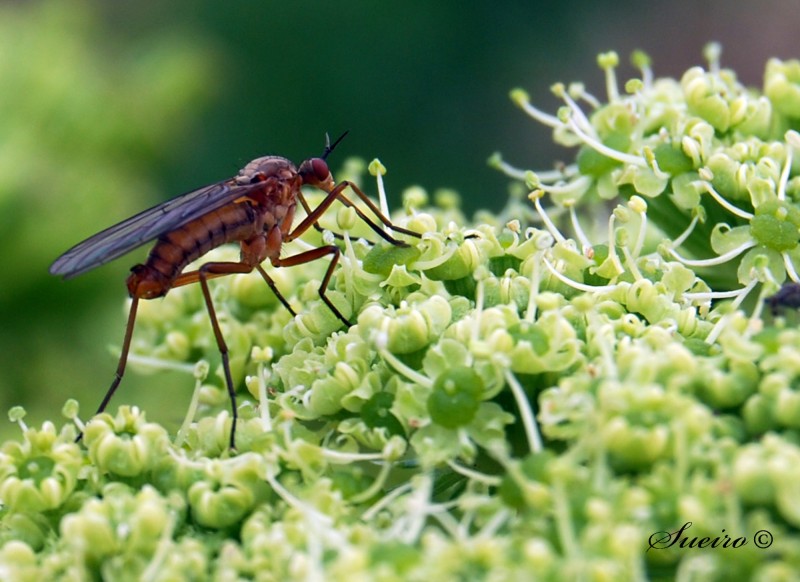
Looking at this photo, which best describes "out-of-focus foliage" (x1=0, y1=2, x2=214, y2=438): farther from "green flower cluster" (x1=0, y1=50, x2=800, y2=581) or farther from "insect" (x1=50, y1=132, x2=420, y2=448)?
"green flower cluster" (x1=0, y1=50, x2=800, y2=581)

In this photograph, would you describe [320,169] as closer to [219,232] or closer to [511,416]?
[219,232]

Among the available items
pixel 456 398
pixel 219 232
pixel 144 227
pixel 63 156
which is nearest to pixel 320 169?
pixel 219 232

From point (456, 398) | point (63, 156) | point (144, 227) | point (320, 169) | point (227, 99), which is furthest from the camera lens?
point (227, 99)

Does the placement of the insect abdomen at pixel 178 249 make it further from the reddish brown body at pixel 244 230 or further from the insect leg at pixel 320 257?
the insect leg at pixel 320 257

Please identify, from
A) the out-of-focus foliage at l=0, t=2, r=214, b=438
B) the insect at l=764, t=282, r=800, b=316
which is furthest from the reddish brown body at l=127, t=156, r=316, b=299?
the insect at l=764, t=282, r=800, b=316

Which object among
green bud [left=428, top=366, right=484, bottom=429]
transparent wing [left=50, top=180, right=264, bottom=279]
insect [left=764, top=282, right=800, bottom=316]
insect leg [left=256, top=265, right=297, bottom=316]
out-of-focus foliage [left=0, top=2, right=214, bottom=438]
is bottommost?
insect [left=764, top=282, right=800, bottom=316]

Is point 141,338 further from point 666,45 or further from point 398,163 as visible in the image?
point 666,45

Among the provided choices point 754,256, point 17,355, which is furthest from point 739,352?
point 17,355
